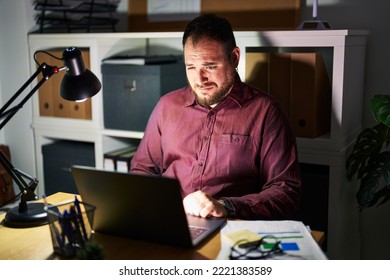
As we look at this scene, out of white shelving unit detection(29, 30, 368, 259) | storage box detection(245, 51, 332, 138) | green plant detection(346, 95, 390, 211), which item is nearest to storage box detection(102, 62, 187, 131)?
white shelving unit detection(29, 30, 368, 259)

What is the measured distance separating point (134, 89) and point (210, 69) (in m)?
0.68

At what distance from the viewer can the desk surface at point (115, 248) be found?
112 centimetres

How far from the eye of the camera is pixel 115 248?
1.16m

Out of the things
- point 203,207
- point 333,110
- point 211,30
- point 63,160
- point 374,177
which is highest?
point 211,30

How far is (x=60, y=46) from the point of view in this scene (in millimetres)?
2566

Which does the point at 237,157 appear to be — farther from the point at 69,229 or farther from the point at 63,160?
the point at 63,160

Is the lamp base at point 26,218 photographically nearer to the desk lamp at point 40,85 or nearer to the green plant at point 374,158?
the desk lamp at point 40,85

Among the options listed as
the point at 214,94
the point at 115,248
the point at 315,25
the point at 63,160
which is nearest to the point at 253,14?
the point at 315,25

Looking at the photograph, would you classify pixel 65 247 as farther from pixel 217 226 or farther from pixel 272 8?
pixel 272 8

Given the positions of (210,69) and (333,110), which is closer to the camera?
(210,69)

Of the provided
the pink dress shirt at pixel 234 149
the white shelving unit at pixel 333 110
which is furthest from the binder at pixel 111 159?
the pink dress shirt at pixel 234 149

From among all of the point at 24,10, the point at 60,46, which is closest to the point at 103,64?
the point at 60,46

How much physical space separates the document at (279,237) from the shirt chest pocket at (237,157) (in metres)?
0.41
